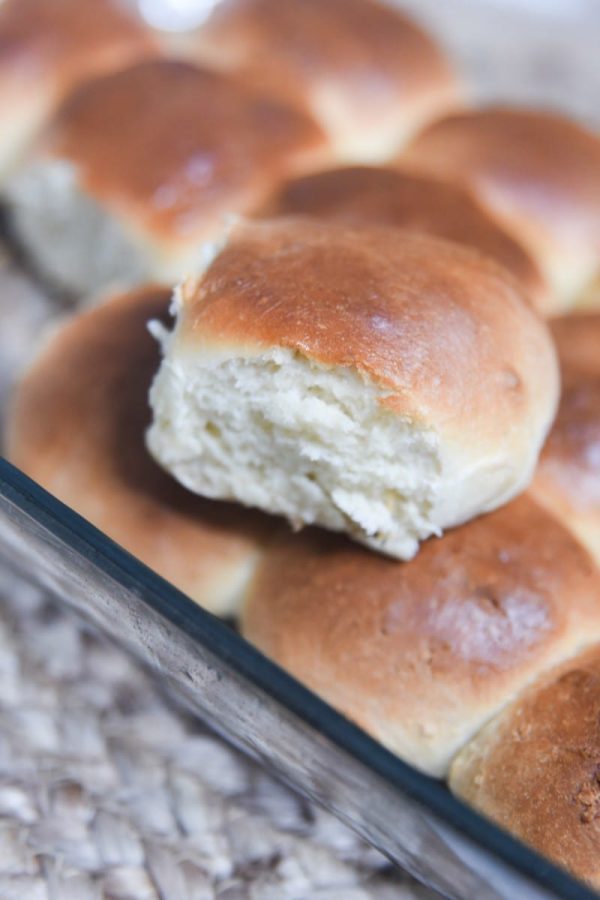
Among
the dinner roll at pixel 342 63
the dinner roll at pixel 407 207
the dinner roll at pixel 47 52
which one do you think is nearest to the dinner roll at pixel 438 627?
the dinner roll at pixel 407 207

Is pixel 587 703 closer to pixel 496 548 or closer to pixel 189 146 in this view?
pixel 496 548

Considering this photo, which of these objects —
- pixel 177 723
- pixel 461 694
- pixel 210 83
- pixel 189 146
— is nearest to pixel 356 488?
pixel 461 694

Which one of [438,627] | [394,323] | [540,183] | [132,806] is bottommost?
[132,806]

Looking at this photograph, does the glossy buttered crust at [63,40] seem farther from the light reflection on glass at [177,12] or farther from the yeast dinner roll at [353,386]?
the yeast dinner roll at [353,386]

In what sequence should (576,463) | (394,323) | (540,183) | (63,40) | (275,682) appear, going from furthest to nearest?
(63,40)
(540,183)
(576,463)
(394,323)
(275,682)

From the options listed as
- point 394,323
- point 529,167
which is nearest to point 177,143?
point 529,167

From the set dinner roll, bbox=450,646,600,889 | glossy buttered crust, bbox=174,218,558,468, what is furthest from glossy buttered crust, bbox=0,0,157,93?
dinner roll, bbox=450,646,600,889

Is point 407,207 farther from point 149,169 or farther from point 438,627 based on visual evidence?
point 438,627
